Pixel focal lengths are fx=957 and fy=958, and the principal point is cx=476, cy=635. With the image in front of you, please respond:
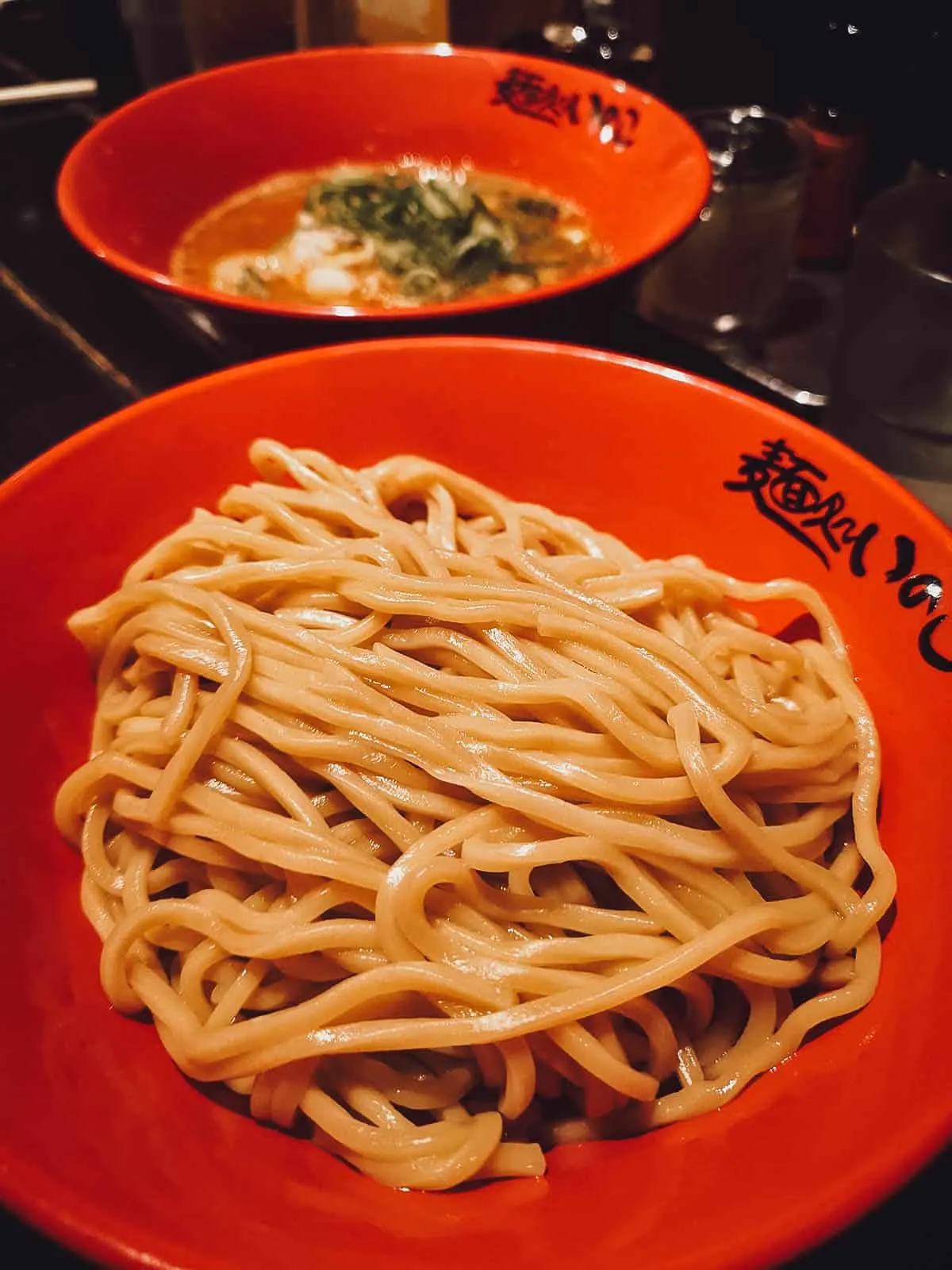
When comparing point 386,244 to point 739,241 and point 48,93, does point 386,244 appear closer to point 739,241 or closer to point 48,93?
point 739,241

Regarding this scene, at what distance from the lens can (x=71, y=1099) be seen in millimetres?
962

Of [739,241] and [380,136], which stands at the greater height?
[380,136]

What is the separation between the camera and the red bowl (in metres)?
2.34

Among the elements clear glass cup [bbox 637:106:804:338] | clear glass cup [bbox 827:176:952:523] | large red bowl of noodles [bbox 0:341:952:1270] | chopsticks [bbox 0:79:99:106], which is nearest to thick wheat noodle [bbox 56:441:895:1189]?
large red bowl of noodles [bbox 0:341:952:1270]

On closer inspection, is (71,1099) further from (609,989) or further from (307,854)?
(609,989)

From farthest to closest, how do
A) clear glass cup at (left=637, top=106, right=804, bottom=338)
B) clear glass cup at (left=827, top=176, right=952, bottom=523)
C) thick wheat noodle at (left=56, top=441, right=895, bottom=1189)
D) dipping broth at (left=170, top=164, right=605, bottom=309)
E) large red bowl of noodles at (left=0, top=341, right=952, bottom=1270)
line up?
dipping broth at (left=170, top=164, right=605, bottom=309) → clear glass cup at (left=637, top=106, right=804, bottom=338) → clear glass cup at (left=827, top=176, right=952, bottom=523) → thick wheat noodle at (left=56, top=441, right=895, bottom=1189) → large red bowl of noodles at (left=0, top=341, right=952, bottom=1270)

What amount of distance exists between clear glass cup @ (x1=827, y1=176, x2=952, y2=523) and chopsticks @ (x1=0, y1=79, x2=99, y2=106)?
2.78 m

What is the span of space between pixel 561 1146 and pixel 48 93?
382 cm

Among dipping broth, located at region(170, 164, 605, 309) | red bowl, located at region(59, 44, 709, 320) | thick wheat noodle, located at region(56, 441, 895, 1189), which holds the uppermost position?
red bowl, located at region(59, 44, 709, 320)

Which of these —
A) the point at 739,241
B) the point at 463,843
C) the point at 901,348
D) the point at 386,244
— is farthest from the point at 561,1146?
the point at 386,244

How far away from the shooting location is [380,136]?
9.61 feet

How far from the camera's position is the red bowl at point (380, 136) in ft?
7.68

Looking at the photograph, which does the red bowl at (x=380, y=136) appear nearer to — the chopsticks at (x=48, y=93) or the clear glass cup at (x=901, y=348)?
the clear glass cup at (x=901, y=348)

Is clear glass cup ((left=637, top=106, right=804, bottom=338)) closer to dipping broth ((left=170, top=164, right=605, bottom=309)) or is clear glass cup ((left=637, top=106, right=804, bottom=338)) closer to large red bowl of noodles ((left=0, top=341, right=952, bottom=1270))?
dipping broth ((left=170, top=164, right=605, bottom=309))
